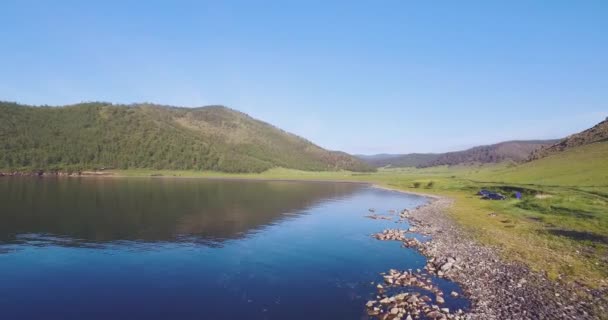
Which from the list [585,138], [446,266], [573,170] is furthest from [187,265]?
[585,138]

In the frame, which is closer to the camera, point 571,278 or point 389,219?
point 571,278

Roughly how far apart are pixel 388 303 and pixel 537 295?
1191 centimetres

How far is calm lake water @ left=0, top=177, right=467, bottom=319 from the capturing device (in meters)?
27.4

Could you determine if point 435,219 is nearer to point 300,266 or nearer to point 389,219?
point 389,219

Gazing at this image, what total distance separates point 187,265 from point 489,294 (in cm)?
2943

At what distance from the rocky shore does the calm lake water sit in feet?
5.34

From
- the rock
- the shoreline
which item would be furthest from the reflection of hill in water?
the shoreline

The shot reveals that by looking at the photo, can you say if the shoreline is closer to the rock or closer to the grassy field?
the rock

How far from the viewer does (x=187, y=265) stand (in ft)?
126

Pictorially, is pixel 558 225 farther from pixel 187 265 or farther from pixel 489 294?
pixel 187 265

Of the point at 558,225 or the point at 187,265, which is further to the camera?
the point at 558,225

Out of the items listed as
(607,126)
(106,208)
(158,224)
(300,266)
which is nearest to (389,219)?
(300,266)

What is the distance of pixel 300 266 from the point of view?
39.6m

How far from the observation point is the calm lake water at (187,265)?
27.4 m
